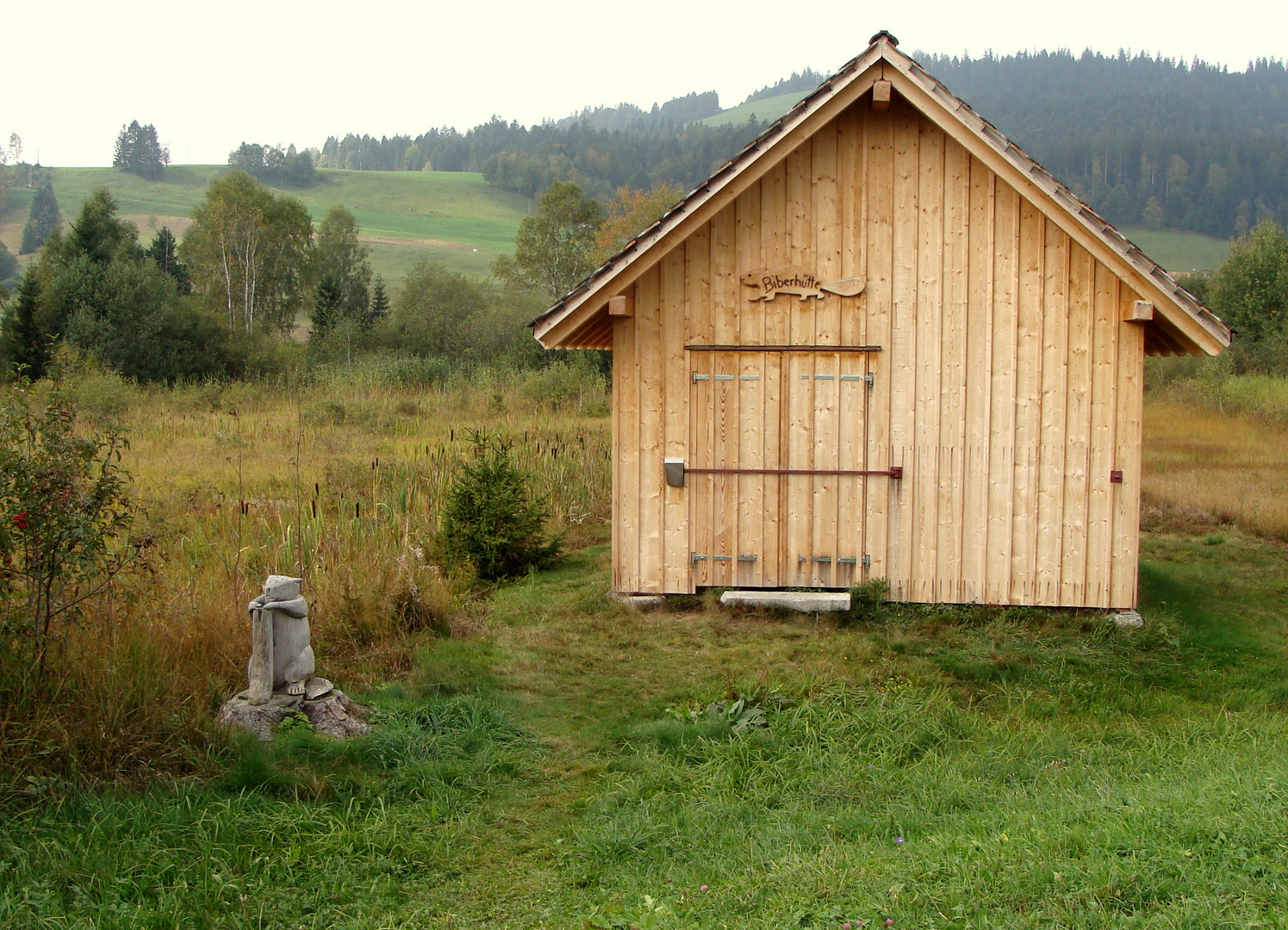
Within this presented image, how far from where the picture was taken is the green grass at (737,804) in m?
4.25

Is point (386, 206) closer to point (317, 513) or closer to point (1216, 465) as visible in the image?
point (1216, 465)

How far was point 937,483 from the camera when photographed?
10102 mm

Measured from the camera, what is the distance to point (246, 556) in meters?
9.66

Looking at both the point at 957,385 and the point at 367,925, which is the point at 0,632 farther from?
the point at 957,385

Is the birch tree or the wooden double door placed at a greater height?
the birch tree

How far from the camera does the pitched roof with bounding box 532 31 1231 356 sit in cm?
935

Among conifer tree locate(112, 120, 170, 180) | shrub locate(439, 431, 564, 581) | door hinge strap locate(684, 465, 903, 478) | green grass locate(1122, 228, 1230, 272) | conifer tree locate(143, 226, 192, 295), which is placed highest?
conifer tree locate(112, 120, 170, 180)

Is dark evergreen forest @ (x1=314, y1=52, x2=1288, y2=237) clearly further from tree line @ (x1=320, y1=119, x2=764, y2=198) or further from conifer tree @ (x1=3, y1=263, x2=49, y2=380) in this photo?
conifer tree @ (x1=3, y1=263, x2=49, y2=380)

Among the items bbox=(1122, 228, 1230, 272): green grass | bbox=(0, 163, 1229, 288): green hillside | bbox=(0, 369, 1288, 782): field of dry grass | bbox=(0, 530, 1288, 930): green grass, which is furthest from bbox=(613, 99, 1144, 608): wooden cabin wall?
bbox=(1122, 228, 1230, 272): green grass

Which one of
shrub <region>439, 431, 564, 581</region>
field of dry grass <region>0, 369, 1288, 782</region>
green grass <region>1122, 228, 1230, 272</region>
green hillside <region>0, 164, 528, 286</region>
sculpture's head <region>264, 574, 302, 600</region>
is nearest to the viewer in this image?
field of dry grass <region>0, 369, 1288, 782</region>

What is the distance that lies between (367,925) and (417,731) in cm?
212

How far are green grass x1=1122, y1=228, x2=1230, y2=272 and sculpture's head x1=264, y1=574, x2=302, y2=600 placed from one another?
4456 inches

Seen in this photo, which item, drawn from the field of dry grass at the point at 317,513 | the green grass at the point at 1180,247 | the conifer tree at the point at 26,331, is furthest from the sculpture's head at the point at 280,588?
the green grass at the point at 1180,247

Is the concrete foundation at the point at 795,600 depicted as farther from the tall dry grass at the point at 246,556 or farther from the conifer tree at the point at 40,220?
the conifer tree at the point at 40,220
